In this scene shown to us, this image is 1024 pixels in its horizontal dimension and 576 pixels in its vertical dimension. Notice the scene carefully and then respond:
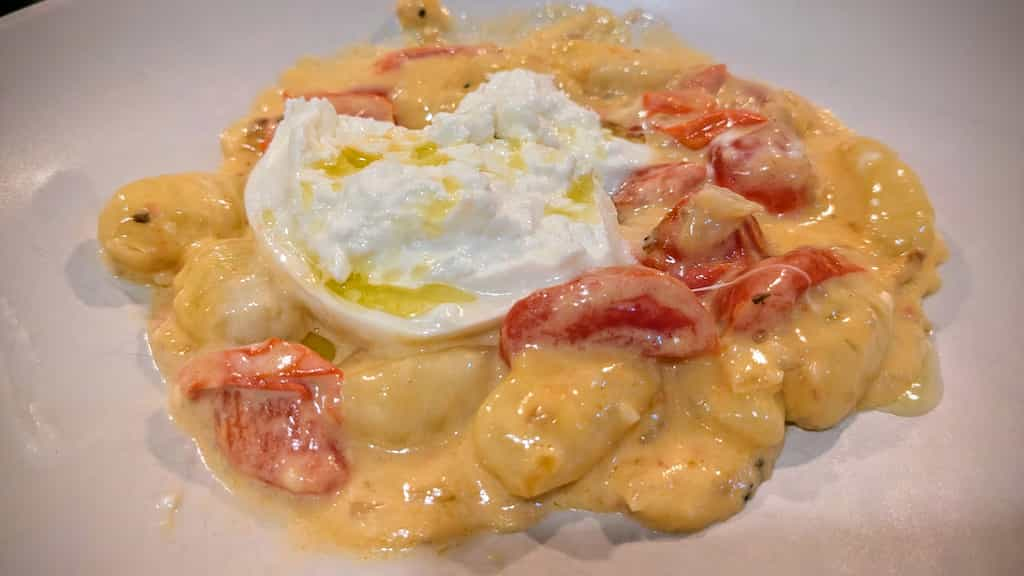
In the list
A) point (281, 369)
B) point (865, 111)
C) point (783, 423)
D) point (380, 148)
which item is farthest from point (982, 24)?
point (281, 369)

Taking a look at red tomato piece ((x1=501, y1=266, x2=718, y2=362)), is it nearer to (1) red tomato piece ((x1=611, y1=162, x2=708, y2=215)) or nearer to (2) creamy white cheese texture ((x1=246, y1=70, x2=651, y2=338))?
(2) creamy white cheese texture ((x1=246, y1=70, x2=651, y2=338))

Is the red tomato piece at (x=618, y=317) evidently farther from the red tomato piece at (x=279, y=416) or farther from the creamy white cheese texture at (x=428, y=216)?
the red tomato piece at (x=279, y=416)

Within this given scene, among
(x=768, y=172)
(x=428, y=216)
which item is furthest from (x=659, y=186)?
(x=428, y=216)

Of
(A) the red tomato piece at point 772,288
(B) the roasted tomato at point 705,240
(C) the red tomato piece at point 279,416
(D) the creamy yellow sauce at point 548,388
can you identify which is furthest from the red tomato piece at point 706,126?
(C) the red tomato piece at point 279,416

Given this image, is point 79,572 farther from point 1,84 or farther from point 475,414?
point 1,84

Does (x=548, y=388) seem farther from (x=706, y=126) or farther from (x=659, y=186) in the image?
(x=706, y=126)
